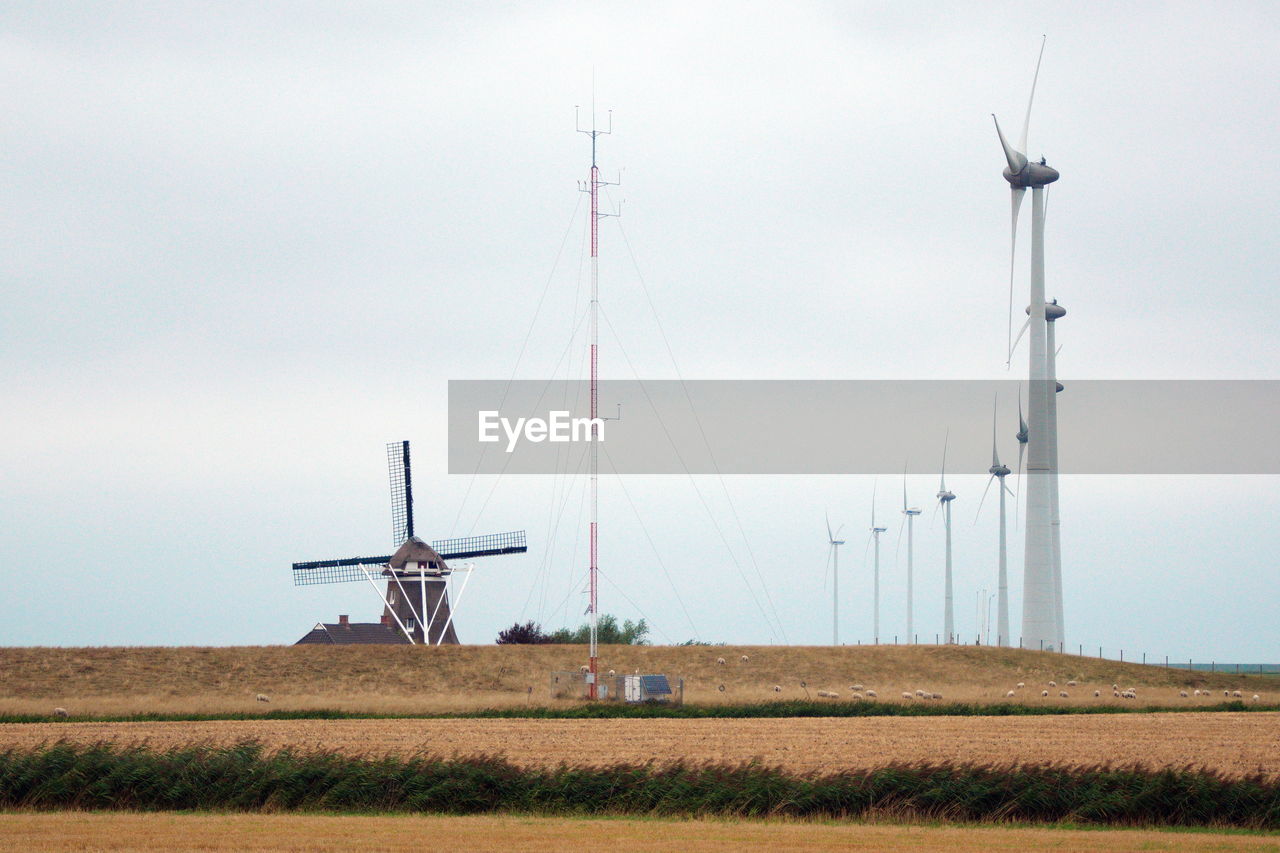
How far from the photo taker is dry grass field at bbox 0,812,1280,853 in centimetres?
2508

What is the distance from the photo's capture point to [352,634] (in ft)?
318

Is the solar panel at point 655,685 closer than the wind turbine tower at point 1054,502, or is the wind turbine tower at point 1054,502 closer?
the solar panel at point 655,685

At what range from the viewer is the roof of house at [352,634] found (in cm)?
9469

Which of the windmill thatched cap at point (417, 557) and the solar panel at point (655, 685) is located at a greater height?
the windmill thatched cap at point (417, 557)

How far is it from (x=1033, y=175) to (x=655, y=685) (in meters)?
45.5

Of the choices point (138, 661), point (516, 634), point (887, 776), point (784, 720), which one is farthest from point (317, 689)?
point (887, 776)

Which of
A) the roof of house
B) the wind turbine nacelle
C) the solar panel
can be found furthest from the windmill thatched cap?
the wind turbine nacelle

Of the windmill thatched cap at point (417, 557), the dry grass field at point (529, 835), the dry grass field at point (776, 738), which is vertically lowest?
the dry grass field at point (776, 738)

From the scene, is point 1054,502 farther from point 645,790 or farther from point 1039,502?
point 645,790

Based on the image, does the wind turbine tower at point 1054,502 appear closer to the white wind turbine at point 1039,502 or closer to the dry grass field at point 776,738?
the white wind turbine at point 1039,502

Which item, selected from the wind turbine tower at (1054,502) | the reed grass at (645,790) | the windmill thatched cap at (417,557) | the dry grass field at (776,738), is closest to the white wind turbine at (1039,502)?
the wind turbine tower at (1054,502)

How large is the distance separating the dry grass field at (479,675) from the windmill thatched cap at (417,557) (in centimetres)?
1502

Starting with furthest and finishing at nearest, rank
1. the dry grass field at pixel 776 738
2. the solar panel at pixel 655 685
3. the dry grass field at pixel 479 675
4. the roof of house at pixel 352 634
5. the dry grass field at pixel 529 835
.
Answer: the roof of house at pixel 352 634, the dry grass field at pixel 479 675, the solar panel at pixel 655 685, the dry grass field at pixel 776 738, the dry grass field at pixel 529 835

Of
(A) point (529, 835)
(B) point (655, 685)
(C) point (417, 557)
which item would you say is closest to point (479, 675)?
(B) point (655, 685)
